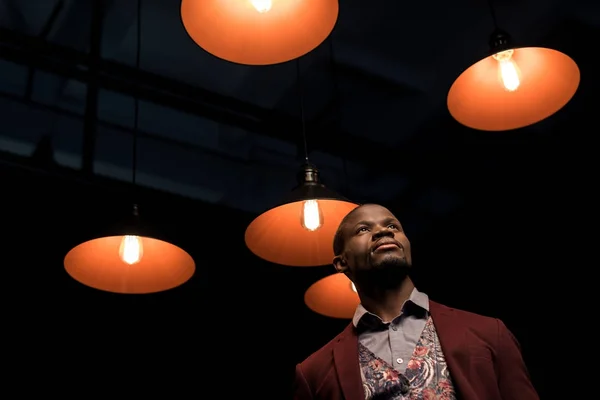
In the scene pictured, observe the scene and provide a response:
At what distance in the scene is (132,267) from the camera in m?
3.20

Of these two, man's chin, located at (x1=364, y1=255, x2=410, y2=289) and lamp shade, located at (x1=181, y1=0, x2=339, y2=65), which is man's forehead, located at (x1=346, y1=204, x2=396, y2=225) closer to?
man's chin, located at (x1=364, y1=255, x2=410, y2=289)

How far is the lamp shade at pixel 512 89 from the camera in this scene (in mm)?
2730

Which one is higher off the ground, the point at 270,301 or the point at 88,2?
the point at 88,2

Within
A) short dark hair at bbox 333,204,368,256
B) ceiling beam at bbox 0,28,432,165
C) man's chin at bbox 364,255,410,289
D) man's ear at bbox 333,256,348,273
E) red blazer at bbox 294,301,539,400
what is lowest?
red blazer at bbox 294,301,539,400

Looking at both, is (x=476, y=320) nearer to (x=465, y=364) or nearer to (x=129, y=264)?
(x=465, y=364)

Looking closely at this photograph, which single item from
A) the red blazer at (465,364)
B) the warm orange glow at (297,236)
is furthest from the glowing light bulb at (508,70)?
the red blazer at (465,364)

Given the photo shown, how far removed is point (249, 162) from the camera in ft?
16.5

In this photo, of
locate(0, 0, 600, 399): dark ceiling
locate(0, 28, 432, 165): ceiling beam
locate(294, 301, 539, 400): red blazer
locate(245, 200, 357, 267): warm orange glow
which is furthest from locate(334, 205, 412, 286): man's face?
locate(0, 28, 432, 165): ceiling beam

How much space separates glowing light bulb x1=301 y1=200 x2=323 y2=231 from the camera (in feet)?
8.96

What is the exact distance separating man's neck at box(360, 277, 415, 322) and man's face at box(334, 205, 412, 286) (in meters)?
0.03

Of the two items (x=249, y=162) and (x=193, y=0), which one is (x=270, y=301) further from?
(x=193, y=0)

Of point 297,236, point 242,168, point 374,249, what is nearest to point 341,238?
point 374,249

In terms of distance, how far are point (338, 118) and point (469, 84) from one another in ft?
6.23

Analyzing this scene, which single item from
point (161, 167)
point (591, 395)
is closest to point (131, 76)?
point (161, 167)
